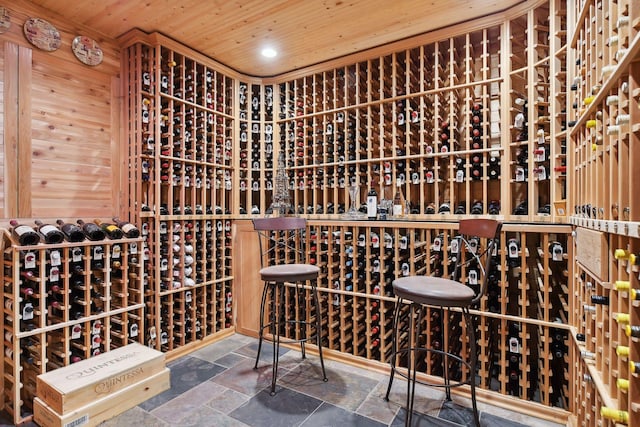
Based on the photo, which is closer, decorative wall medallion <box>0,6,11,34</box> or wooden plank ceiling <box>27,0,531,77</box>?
decorative wall medallion <box>0,6,11,34</box>

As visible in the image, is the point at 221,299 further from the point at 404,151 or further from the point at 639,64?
the point at 639,64

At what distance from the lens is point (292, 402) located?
2092mm

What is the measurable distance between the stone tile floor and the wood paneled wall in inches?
59.5

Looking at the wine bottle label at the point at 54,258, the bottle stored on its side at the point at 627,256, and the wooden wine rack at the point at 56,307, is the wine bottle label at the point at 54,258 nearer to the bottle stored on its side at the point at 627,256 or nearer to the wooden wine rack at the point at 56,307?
the wooden wine rack at the point at 56,307

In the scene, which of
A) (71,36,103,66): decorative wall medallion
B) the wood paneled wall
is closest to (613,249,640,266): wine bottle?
the wood paneled wall

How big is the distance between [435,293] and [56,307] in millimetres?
2300

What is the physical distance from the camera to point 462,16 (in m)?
2.50

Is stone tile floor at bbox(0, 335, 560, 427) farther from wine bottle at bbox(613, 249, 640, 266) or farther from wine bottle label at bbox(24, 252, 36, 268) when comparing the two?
wine bottle at bbox(613, 249, 640, 266)

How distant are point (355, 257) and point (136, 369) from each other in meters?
1.67

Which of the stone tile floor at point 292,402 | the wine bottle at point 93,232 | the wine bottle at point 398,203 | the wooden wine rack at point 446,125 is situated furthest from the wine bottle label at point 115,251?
the wine bottle at point 398,203

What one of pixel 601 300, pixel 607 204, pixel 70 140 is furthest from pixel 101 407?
pixel 607 204

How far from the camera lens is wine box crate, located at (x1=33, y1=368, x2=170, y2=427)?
1.78 meters

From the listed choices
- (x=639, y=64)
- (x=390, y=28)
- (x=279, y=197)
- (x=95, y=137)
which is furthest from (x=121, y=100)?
(x=639, y=64)

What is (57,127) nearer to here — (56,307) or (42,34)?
(42,34)
